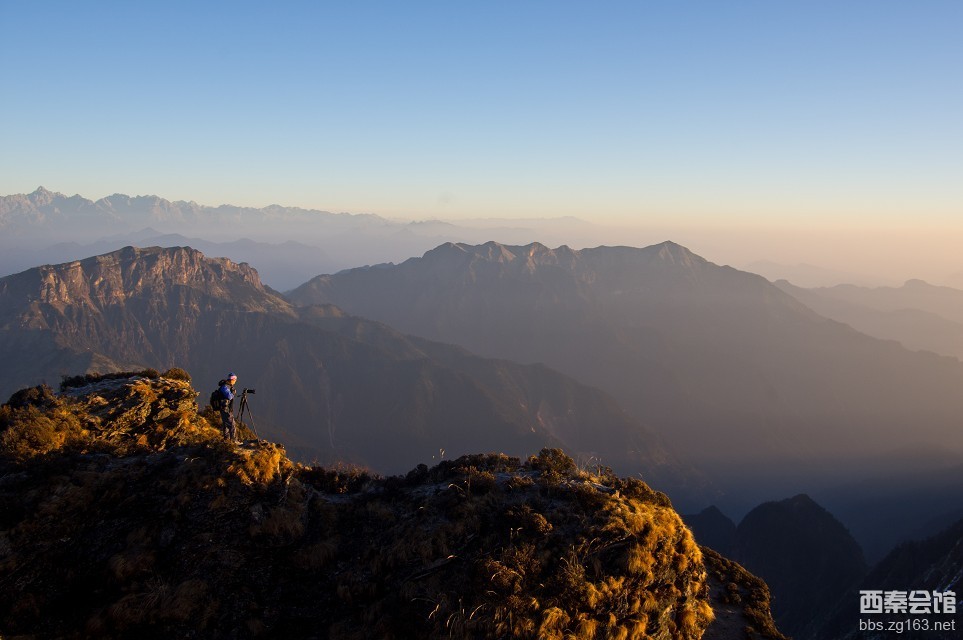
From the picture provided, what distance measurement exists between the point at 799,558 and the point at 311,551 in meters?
126

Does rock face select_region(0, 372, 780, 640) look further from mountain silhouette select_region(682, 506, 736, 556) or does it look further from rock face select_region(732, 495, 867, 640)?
mountain silhouette select_region(682, 506, 736, 556)

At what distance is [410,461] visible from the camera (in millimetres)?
199125

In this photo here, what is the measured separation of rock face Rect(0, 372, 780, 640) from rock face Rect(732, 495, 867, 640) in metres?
85.6

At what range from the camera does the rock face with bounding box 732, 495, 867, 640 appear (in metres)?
88.2

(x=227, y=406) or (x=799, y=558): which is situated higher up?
(x=227, y=406)

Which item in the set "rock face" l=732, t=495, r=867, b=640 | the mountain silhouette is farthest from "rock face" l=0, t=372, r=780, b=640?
the mountain silhouette

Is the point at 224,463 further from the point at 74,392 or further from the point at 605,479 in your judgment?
the point at 605,479

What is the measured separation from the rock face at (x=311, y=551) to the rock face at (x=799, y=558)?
8564cm

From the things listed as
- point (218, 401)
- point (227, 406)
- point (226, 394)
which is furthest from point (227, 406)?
point (226, 394)

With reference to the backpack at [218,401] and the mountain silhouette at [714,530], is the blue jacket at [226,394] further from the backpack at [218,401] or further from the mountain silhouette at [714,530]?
the mountain silhouette at [714,530]

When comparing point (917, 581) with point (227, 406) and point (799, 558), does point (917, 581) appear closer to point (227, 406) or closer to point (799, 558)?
point (799, 558)

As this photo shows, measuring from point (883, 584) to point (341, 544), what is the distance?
92.2 metres

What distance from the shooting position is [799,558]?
356 feet

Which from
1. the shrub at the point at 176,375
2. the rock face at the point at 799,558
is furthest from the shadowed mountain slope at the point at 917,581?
the shrub at the point at 176,375
